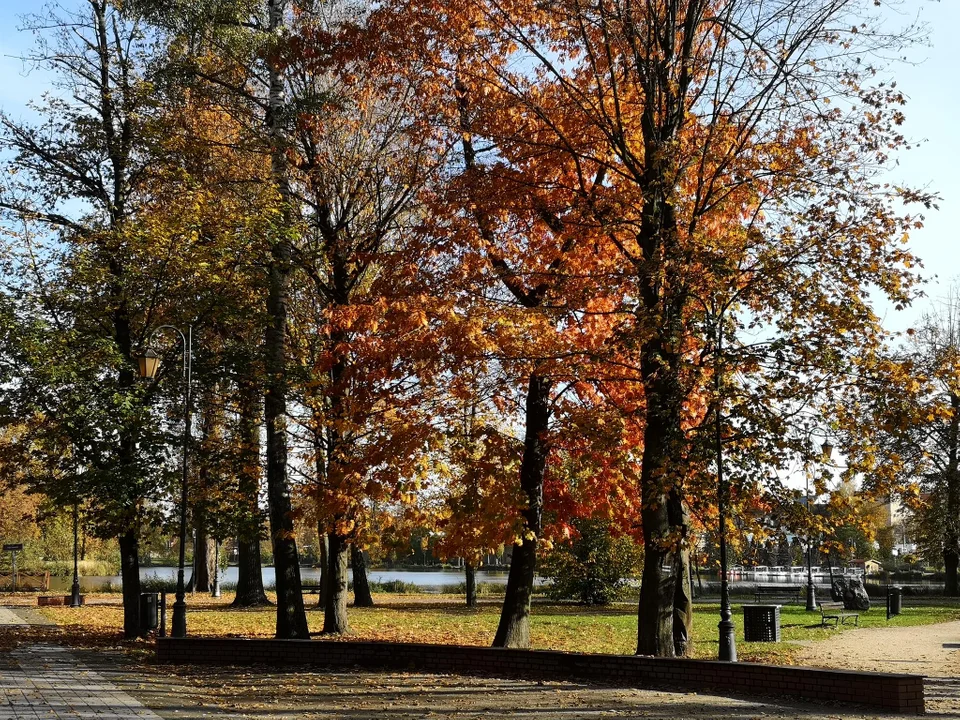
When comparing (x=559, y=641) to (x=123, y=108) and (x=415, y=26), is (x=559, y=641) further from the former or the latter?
(x=123, y=108)

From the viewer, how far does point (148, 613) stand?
21422mm

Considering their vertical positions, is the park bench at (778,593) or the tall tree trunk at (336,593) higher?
the tall tree trunk at (336,593)

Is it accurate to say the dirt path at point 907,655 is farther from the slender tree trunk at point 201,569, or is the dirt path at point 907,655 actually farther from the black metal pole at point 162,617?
the slender tree trunk at point 201,569

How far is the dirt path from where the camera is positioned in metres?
13.1

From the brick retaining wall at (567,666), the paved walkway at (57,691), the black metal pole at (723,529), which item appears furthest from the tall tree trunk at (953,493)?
the paved walkway at (57,691)

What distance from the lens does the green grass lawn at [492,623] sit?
2041 cm

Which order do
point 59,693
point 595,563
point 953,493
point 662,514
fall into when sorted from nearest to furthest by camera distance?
point 59,693, point 662,514, point 595,563, point 953,493

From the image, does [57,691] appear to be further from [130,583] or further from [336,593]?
[130,583]

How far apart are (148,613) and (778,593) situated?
94.6 feet

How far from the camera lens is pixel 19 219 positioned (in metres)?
21.2

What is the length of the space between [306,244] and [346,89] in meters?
4.04

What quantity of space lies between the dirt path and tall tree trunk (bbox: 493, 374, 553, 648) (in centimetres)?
514

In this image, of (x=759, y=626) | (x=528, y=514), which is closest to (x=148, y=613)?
(x=528, y=514)

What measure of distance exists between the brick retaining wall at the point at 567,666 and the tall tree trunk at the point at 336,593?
5008 millimetres
